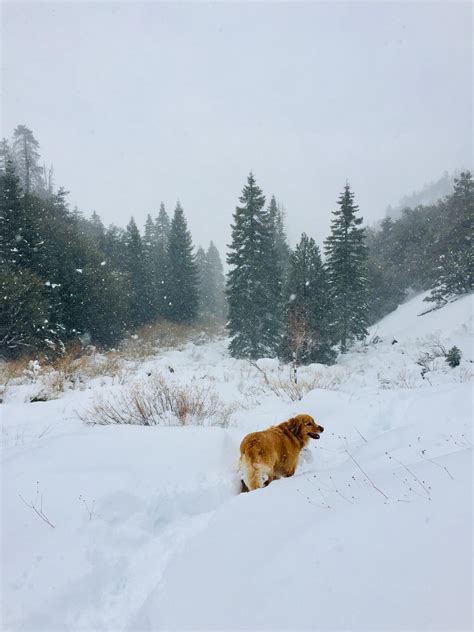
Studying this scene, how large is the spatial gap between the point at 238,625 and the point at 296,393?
633 cm

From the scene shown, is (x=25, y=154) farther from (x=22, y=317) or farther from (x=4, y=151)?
(x=22, y=317)

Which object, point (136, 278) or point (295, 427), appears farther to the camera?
point (136, 278)

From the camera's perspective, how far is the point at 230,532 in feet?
8.79

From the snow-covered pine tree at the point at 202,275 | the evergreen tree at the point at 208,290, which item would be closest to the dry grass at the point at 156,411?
the evergreen tree at the point at 208,290

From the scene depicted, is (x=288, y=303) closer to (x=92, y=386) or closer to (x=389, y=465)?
(x=92, y=386)

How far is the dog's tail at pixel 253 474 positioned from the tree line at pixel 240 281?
11.2 meters

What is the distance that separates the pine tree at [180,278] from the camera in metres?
33.8

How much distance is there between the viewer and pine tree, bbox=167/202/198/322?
1332 inches

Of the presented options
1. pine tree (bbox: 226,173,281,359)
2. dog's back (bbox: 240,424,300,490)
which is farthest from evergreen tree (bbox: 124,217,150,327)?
dog's back (bbox: 240,424,300,490)

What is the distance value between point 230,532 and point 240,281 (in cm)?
2238

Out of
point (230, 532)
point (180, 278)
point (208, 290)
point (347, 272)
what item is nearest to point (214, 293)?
point (208, 290)

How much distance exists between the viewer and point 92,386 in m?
9.05

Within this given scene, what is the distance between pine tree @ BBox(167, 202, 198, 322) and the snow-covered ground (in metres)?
29.0

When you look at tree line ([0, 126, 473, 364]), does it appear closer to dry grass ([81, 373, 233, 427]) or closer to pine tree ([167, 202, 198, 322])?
pine tree ([167, 202, 198, 322])
